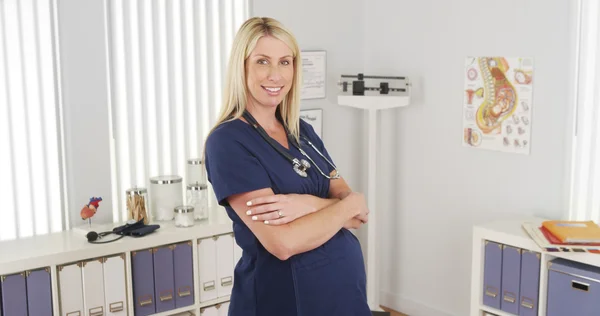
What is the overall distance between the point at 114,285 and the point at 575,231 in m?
1.98

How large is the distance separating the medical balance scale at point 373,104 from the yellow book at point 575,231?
112 centimetres

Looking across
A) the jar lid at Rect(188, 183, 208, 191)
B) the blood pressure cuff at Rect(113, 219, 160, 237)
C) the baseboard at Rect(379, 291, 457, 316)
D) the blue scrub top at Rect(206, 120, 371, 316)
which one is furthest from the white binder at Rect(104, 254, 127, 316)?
the baseboard at Rect(379, 291, 457, 316)

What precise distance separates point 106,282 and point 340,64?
6.59 feet

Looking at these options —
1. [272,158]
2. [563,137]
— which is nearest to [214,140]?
[272,158]

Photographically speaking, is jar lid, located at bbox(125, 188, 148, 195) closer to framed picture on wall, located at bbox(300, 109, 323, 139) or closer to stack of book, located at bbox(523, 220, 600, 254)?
framed picture on wall, located at bbox(300, 109, 323, 139)

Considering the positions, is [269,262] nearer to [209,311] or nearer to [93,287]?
[93,287]

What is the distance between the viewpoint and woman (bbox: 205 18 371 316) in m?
1.86

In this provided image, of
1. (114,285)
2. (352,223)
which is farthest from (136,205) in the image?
(352,223)

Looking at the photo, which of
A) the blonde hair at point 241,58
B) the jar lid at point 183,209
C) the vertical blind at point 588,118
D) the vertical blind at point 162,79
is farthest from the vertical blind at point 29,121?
the vertical blind at point 588,118

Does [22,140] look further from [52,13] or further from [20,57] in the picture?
[52,13]

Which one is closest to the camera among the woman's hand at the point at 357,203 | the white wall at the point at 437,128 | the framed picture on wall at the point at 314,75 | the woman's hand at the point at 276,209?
the woman's hand at the point at 276,209

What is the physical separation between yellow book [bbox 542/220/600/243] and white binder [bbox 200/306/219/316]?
158 cm

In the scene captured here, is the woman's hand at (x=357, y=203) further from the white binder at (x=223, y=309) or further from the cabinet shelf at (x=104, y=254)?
the white binder at (x=223, y=309)

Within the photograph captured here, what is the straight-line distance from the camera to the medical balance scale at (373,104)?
12.8 feet
